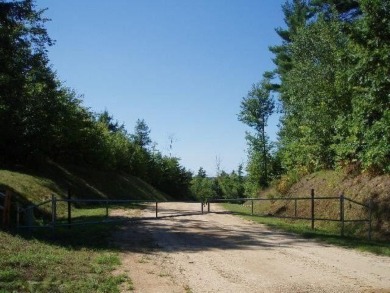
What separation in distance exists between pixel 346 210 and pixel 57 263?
13.0 metres

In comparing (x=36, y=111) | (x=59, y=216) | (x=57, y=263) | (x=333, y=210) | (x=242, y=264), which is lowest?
(x=59, y=216)

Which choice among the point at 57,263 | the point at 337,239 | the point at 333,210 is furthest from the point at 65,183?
the point at 57,263

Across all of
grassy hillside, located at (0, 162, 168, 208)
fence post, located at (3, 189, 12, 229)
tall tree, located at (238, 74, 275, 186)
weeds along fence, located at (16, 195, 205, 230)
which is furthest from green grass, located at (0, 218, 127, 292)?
tall tree, located at (238, 74, 275, 186)

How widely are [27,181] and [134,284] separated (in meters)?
16.2

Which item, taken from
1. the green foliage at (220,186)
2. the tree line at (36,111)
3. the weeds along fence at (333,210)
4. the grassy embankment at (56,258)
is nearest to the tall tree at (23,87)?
the tree line at (36,111)

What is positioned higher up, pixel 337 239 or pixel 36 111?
pixel 36 111

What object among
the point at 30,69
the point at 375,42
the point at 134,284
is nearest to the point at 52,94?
the point at 30,69

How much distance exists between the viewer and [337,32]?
26.1 metres

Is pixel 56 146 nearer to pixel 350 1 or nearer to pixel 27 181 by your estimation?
pixel 27 181

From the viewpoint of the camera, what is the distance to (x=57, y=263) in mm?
9133

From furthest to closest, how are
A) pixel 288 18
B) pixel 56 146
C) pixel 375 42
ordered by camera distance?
pixel 288 18
pixel 56 146
pixel 375 42

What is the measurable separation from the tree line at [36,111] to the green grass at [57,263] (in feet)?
27.7

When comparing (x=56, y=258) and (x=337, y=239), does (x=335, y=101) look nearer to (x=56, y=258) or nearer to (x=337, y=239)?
(x=337, y=239)

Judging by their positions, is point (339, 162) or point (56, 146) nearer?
point (339, 162)
